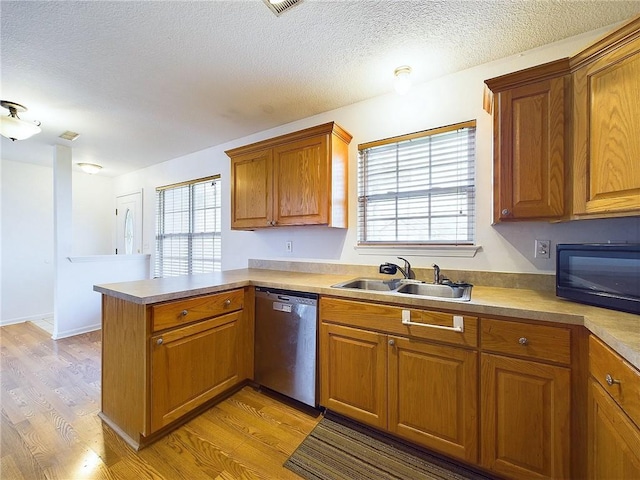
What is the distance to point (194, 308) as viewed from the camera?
179 centimetres

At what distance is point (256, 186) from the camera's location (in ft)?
8.71

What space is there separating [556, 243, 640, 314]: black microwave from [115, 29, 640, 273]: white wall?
349 millimetres

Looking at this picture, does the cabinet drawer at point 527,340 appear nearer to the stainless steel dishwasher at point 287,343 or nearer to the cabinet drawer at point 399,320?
the cabinet drawer at point 399,320

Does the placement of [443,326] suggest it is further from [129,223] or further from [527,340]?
[129,223]

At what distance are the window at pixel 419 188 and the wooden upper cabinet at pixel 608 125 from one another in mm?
625

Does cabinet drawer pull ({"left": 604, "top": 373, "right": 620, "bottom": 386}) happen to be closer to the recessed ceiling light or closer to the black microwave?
the black microwave

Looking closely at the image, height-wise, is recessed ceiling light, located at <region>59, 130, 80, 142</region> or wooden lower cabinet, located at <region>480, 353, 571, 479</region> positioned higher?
recessed ceiling light, located at <region>59, 130, 80, 142</region>

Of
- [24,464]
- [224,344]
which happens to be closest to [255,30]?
[224,344]

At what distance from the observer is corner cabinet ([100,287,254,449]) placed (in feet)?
5.21

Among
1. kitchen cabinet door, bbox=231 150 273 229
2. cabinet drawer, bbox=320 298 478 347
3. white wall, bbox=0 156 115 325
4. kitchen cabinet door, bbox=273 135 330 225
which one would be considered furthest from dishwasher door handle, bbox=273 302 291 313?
white wall, bbox=0 156 115 325

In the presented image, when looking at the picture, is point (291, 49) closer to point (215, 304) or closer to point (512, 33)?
point (512, 33)

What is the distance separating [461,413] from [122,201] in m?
5.80

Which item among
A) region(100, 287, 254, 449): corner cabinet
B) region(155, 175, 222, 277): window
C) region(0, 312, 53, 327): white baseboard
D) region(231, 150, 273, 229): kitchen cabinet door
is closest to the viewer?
region(100, 287, 254, 449): corner cabinet

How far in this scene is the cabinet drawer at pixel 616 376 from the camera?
0.86m
